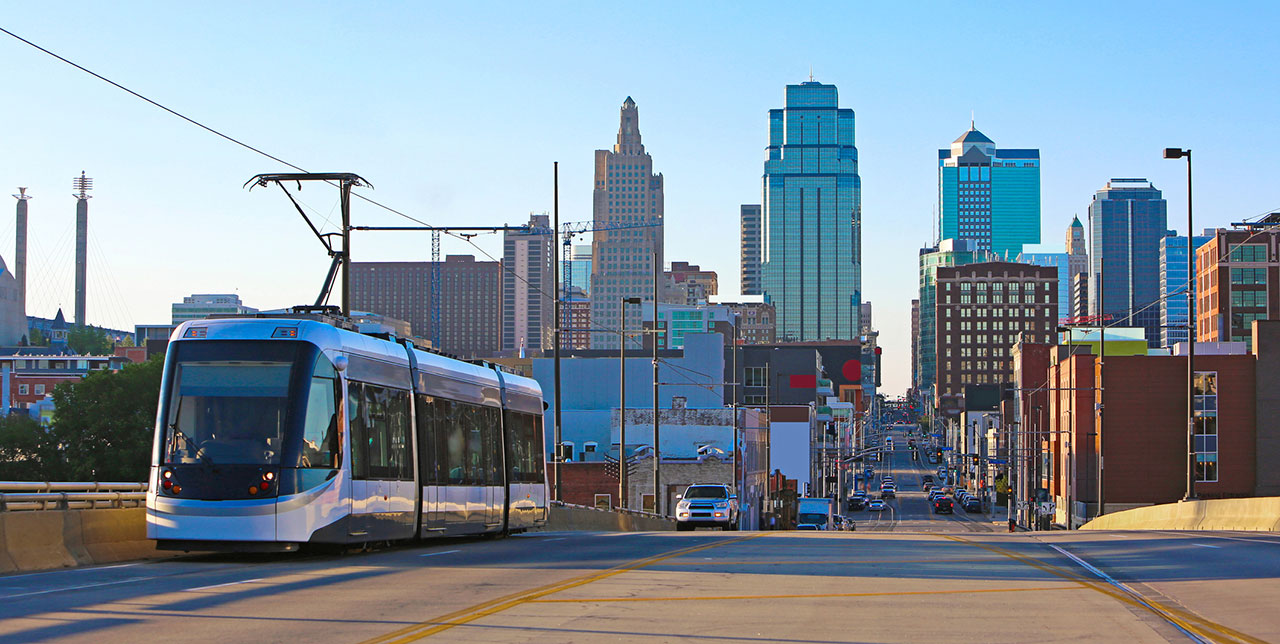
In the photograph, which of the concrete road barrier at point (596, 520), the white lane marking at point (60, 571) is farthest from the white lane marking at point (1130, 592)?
the concrete road barrier at point (596, 520)

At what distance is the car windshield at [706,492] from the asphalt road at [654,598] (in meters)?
30.0

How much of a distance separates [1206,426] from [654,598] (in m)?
79.2

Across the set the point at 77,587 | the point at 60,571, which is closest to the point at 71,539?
the point at 60,571

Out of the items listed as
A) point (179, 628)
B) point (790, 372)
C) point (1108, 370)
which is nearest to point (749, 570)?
point (179, 628)

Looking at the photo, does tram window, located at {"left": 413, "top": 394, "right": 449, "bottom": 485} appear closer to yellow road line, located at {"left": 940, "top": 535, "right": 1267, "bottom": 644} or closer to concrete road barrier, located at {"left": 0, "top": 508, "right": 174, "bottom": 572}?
concrete road barrier, located at {"left": 0, "top": 508, "right": 174, "bottom": 572}

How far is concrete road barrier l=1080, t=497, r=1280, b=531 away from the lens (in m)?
39.1

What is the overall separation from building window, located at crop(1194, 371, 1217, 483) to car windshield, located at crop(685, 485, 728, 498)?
44.2m

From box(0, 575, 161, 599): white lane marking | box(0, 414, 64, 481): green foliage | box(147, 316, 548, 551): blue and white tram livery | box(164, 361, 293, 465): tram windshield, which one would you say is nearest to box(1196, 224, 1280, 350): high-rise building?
box(0, 414, 64, 481): green foliage

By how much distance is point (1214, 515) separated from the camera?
4412cm

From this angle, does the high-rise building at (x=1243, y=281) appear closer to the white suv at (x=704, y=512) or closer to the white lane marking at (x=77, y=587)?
the white suv at (x=704, y=512)

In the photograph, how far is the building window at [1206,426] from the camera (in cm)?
8469

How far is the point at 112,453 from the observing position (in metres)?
77.2

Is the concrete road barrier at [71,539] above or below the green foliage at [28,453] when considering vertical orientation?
above

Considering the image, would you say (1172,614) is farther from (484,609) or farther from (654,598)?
(484,609)
